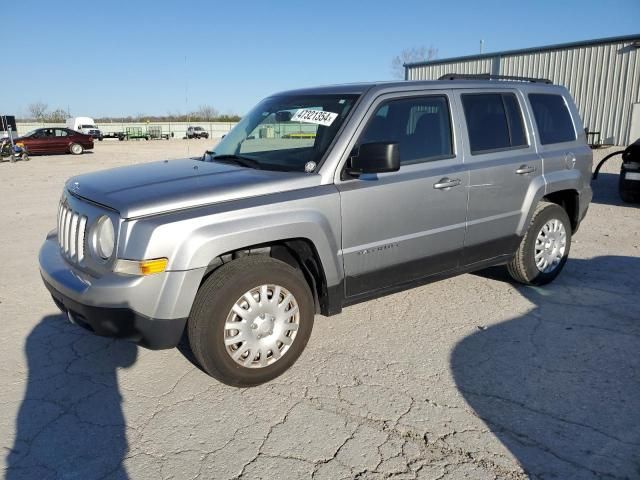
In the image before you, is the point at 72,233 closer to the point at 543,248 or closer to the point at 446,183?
the point at 446,183

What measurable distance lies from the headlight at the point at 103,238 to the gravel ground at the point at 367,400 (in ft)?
3.09

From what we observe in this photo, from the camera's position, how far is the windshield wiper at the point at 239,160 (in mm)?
3768

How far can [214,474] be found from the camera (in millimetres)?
2496

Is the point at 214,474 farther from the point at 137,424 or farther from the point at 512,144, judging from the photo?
the point at 512,144

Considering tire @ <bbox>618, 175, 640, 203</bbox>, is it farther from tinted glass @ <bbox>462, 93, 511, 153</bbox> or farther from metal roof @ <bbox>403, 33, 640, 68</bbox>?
metal roof @ <bbox>403, 33, 640, 68</bbox>

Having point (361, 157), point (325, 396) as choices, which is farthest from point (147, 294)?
point (361, 157)

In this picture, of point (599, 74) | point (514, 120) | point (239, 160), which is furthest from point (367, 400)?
point (599, 74)

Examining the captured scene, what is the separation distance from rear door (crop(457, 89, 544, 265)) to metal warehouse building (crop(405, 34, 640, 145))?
20361 mm

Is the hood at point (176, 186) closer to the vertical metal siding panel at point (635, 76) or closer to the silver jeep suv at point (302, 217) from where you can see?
the silver jeep suv at point (302, 217)

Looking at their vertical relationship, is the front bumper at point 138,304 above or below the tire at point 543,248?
above

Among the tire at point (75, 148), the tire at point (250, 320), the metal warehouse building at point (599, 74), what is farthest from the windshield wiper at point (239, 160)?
the tire at point (75, 148)

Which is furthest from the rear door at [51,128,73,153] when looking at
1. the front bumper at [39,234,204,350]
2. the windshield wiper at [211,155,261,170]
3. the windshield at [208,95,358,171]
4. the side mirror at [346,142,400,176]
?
the side mirror at [346,142,400,176]

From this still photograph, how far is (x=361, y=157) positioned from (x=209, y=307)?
54.0 inches

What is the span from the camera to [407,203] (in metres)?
3.77
